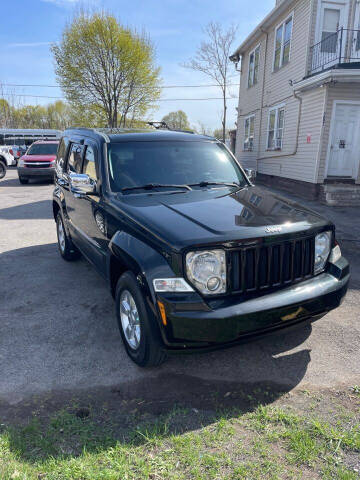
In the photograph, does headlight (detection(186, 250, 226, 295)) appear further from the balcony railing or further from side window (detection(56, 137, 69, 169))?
the balcony railing

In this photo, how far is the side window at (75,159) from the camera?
4.54 meters

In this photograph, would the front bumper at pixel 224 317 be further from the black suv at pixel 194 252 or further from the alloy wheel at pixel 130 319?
the alloy wheel at pixel 130 319

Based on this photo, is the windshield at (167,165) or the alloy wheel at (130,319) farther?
the windshield at (167,165)

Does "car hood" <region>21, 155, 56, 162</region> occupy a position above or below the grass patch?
above

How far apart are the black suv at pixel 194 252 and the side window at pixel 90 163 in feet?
0.13

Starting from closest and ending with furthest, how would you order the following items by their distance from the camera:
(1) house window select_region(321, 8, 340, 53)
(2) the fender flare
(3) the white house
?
(2) the fender flare → (3) the white house → (1) house window select_region(321, 8, 340, 53)

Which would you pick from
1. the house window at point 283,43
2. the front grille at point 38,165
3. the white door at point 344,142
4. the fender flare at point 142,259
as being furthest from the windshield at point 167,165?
the front grille at point 38,165

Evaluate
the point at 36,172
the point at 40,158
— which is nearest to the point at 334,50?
the point at 40,158

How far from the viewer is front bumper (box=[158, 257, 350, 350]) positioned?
235cm

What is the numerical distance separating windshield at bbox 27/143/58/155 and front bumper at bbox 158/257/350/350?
16.0m

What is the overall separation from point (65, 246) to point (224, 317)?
402 centimetres

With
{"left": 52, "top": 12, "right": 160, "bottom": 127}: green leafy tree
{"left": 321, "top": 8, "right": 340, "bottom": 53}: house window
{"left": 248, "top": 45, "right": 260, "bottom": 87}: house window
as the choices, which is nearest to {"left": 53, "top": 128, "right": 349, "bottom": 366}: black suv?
{"left": 321, "top": 8, "right": 340, "bottom": 53}: house window

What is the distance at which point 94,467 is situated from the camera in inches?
80.4

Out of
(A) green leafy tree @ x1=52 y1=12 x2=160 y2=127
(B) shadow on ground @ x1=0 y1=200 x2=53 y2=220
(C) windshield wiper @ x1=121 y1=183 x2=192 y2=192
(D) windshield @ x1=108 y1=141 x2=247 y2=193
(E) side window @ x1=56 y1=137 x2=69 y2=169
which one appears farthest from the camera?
(A) green leafy tree @ x1=52 y1=12 x2=160 y2=127
